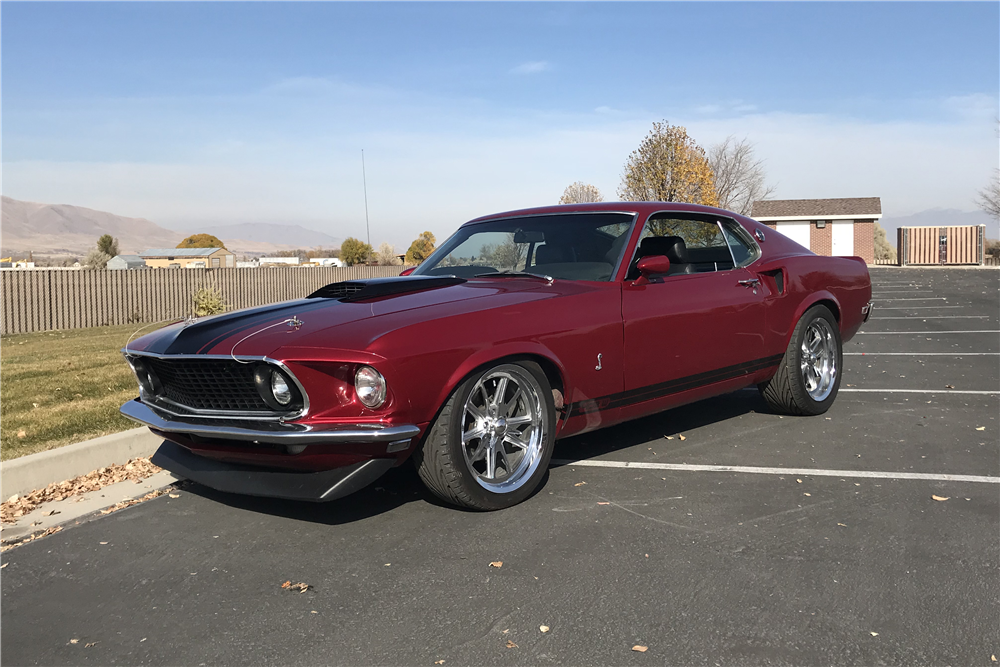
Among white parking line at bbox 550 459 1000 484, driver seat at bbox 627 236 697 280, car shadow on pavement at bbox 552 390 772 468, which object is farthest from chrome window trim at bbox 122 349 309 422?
driver seat at bbox 627 236 697 280

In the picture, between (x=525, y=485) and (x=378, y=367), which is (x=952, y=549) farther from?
(x=378, y=367)

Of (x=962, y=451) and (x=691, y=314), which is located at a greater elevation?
(x=691, y=314)

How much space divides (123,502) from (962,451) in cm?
514

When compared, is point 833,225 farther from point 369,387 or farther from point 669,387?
point 369,387

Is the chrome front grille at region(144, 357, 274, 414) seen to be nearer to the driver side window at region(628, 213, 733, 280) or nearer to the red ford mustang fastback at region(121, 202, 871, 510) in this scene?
the red ford mustang fastback at region(121, 202, 871, 510)

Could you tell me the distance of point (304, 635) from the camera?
2.94 m

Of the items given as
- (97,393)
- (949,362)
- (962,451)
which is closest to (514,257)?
(962,451)

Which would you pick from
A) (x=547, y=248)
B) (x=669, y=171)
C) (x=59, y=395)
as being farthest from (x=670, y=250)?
(x=669, y=171)

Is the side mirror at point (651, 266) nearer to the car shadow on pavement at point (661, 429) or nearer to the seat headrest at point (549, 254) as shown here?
the seat headrest at point (549, 254)

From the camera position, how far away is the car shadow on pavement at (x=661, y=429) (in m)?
5.55

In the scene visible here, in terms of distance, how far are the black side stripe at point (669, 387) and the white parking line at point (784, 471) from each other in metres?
0.42

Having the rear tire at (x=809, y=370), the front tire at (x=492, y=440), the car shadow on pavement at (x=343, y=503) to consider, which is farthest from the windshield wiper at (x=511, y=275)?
the rear tire at (x=809, y=370)

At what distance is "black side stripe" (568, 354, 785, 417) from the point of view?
4704 mm

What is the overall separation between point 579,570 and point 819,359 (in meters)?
3.98
